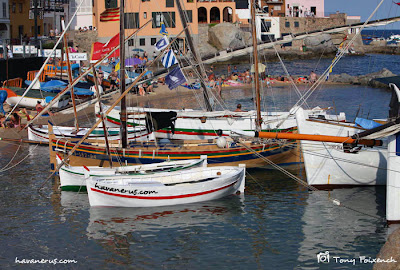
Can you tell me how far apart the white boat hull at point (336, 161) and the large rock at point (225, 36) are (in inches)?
2631

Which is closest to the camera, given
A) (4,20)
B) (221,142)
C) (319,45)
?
(221,142)

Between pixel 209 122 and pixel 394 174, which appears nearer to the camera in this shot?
pixel 394 174

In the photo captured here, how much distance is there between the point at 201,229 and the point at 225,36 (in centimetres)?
7325

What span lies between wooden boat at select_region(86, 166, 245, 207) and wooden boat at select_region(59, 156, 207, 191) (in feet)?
3.24

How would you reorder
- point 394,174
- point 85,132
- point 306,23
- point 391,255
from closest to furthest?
point 391,255
point 394,174
point 85,132
point 306,23

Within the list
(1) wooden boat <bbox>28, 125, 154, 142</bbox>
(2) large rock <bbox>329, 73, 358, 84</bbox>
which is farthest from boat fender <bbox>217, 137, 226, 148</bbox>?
(2) large rock <bbox>329, 73, 358, 84</bbox>

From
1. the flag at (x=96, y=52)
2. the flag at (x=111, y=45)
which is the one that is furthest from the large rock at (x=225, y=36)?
the flag at (x=111, y=45)

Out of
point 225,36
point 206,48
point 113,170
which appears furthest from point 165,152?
point 225,36

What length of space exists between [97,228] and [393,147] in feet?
37.8

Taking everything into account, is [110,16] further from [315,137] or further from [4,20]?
[4,20]

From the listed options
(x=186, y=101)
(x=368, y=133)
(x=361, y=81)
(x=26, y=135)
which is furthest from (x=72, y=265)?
(x=361, y=81)

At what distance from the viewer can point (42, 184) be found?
91.4ft

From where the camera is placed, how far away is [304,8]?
123 meters

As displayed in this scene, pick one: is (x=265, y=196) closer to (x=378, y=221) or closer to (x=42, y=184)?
(x=378, y=221)
